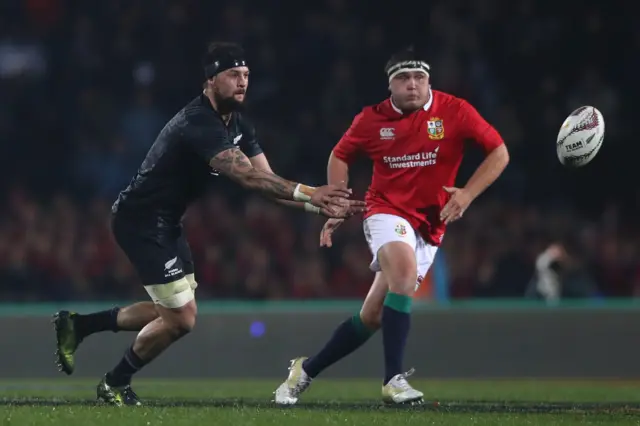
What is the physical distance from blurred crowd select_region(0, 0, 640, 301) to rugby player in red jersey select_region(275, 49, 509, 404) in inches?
213

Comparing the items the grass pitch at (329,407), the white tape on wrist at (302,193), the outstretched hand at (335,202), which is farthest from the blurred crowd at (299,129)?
→ the outstretched hand at (335,202)

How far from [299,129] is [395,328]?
8166 mm

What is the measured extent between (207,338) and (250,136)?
4.90 m

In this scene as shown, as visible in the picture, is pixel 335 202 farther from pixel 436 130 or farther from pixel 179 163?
pixel 436 130

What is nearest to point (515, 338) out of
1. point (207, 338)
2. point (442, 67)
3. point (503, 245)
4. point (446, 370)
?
point (446, 370)

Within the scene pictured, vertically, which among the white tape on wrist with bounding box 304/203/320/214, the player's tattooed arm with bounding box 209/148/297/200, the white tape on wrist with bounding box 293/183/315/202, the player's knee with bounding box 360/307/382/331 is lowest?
the player's knee with bounding box 360/307/382/331

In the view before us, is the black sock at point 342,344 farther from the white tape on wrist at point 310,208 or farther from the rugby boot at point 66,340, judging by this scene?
the rugby boot at point 66,340

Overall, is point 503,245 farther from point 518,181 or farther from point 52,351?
point 52,351

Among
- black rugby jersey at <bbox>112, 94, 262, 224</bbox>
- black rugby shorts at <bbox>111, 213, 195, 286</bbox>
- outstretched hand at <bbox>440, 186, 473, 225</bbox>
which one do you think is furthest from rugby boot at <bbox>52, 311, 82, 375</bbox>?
outstretched hand at <bbox>440, 186, 473, 225</bbox>

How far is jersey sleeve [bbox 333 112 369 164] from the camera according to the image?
27.7ft

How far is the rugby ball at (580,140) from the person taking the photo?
8461 mm

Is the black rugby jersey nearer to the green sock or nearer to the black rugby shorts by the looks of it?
the black rugby shorts

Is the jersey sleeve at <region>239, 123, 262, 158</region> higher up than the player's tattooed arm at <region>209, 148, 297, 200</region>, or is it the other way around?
the jersey sleeve at <region>239, 123, 262, 158</region>

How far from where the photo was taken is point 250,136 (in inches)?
326
